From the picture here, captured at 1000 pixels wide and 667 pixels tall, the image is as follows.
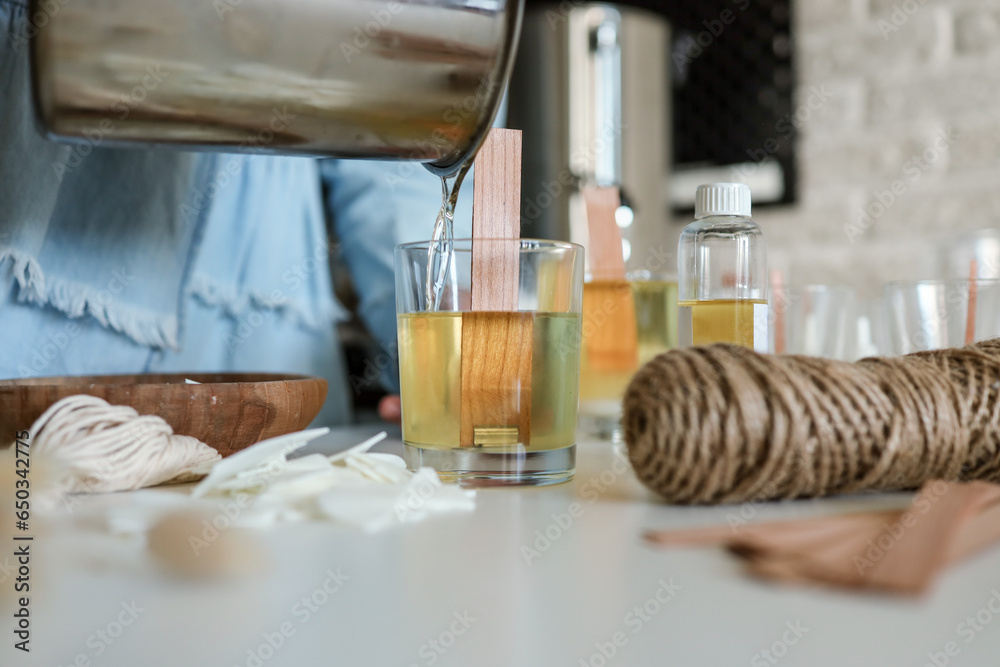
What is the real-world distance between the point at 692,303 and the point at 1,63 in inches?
20.2

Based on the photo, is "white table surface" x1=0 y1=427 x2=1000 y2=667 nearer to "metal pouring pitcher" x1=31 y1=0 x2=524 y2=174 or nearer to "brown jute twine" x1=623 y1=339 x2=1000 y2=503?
"brown jute twine" x1=623 y1=339 x2=1000 y2=503

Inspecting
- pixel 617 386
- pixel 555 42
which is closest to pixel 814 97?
pixel 555 42

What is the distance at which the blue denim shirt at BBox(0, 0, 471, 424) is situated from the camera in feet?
1.99

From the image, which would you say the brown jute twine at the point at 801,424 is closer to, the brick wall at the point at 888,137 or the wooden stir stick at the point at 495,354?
the wooden stir stick at the point at 495,354

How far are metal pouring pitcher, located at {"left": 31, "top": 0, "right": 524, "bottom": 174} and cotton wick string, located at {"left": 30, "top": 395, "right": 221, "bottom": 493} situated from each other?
0.43ft

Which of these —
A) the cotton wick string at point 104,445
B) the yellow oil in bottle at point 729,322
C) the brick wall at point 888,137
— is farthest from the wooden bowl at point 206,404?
the brick wall at point 888,137

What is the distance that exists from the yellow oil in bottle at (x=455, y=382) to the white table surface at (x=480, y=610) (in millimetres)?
111

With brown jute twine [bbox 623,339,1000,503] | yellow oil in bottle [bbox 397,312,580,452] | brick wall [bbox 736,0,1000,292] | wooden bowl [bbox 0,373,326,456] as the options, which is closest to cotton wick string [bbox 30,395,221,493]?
wooden bowl [bbox 0,373,326,456]

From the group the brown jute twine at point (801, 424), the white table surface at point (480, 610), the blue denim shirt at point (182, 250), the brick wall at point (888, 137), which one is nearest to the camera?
the white table surface at point (480, 610)

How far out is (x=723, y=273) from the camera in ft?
1.73

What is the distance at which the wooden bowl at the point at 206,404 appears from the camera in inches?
15.4

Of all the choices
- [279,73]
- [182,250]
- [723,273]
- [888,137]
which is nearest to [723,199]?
[723,273]

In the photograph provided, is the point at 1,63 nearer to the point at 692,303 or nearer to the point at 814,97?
the point at 692,303

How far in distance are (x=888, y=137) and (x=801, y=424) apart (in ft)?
4.63
